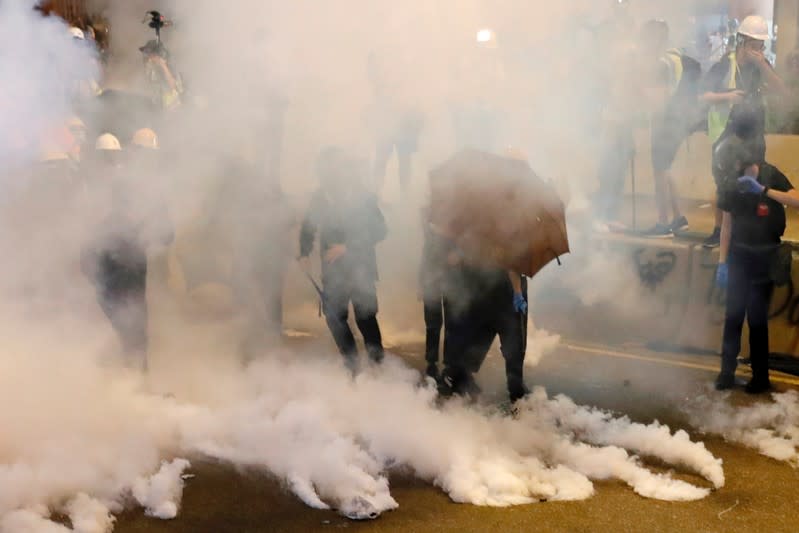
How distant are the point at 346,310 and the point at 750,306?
2.26 meters

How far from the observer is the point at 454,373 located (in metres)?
5.39

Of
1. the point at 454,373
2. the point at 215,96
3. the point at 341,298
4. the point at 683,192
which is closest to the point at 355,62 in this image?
the point at 215,96

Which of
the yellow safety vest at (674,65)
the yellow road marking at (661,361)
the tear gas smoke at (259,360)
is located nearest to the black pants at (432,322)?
the tear gas smoke at (259,360)

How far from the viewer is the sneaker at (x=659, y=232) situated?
22.2 feet

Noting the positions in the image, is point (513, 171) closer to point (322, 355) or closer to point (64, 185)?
point (322, 355)

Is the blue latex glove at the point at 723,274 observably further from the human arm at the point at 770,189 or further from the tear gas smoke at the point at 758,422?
the tear gas smoke at the point at 758,422

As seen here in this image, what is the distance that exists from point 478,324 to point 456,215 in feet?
1.98

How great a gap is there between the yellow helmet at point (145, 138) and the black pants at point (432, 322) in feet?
5.69

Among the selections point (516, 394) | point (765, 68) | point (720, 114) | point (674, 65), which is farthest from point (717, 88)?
point (516, 394)

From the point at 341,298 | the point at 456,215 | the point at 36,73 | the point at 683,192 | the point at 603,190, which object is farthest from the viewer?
the point at 683,192

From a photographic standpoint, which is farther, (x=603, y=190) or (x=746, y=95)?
(x=603, y=190)

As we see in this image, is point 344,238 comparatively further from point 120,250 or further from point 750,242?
point 750,242

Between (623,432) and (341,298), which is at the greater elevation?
(341,298)

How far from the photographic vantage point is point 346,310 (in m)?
5.73
